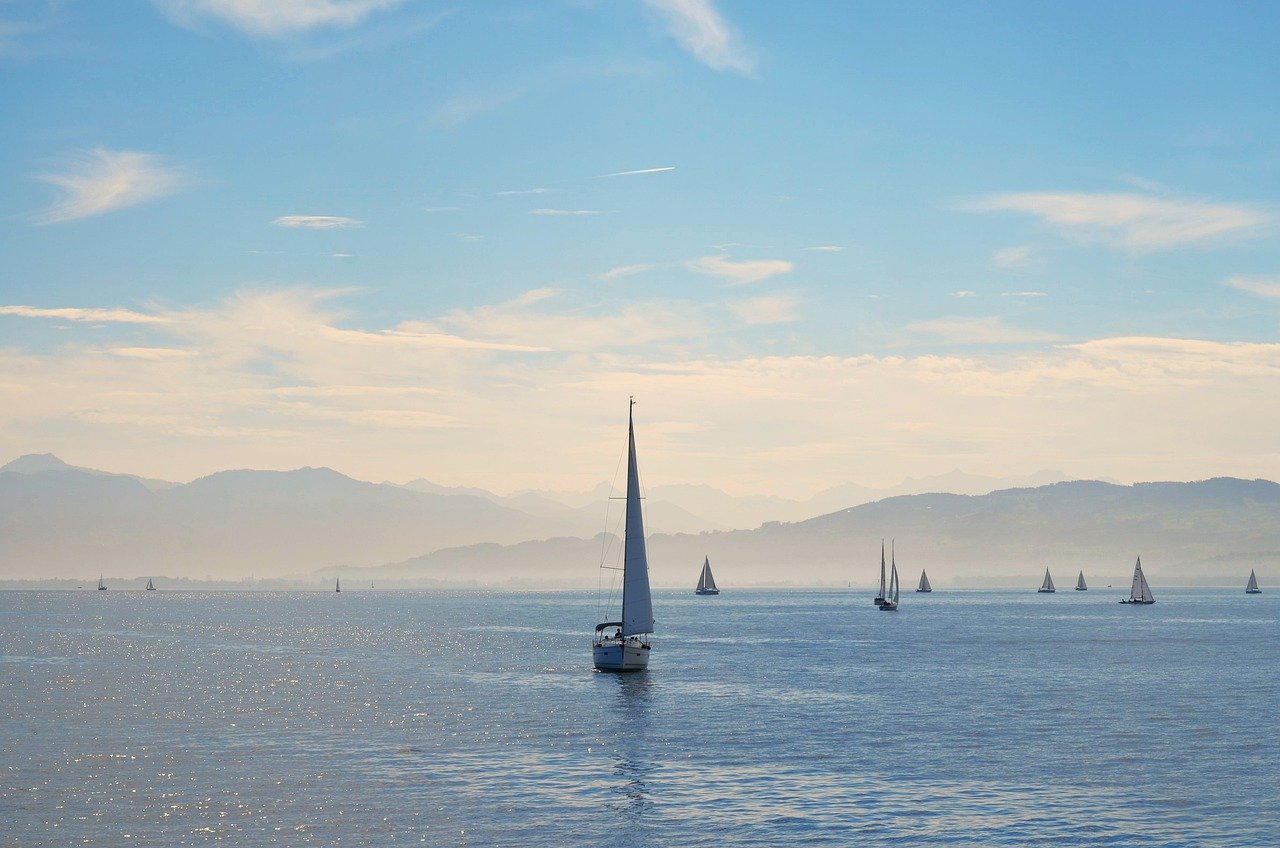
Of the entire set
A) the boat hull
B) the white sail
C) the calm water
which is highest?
the white sail

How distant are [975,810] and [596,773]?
16.6 meters

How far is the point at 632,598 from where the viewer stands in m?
97.1

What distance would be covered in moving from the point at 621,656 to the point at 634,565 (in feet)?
26.6

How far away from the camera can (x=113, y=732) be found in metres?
67.0

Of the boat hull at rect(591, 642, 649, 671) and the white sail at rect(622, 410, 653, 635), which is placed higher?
the white sail at rect(622, 410, 653, 635)

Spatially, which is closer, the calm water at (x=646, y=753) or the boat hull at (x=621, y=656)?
the calm water at (x=646, y=753)

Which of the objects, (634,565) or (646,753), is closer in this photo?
(646,753)

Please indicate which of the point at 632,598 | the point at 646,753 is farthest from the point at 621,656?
the point at 646,753

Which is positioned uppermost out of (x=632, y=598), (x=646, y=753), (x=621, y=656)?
(x=632, y=598)

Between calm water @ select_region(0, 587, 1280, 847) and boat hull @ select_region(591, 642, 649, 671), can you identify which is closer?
calm water @ select_region(0, 587, 1280, 847)

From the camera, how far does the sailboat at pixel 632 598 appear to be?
95.6 m

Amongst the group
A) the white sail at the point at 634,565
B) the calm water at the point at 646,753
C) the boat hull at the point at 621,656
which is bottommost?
the calm water at the point at 646,753

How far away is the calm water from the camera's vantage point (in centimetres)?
4369

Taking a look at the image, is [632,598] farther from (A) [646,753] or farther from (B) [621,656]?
(A) [646,753]
